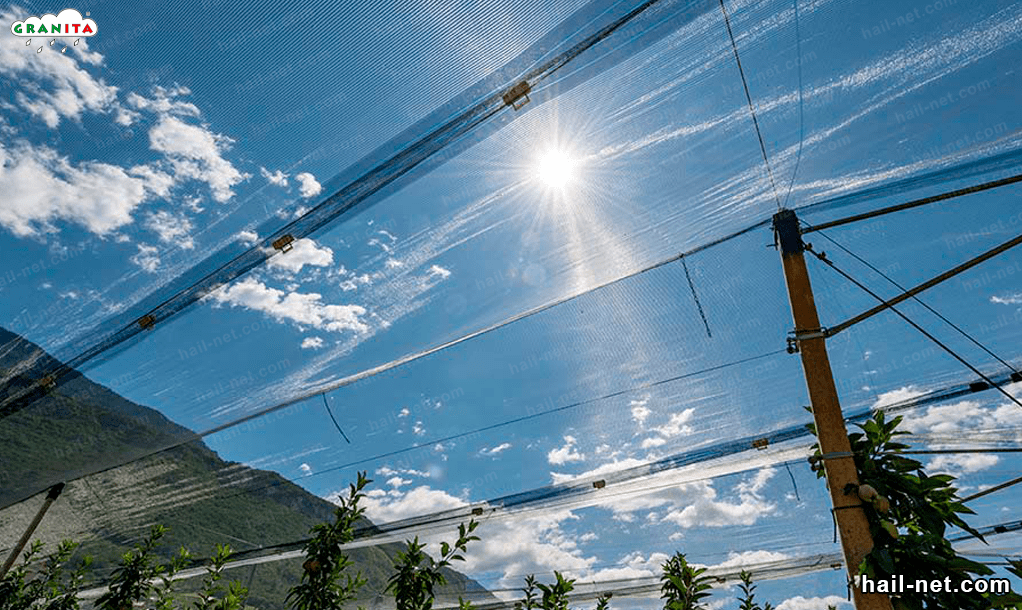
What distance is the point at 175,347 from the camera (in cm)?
468

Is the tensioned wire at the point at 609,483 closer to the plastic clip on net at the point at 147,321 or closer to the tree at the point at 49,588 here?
the tree at the point at 49,588

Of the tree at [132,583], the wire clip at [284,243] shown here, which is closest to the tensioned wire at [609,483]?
the tree at [132,583]

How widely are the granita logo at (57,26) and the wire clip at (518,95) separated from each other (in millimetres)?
2480

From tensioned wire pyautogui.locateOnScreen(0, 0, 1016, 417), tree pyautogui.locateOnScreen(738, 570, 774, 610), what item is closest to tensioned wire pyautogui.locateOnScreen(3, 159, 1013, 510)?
tensioned wire pyautogui.locateOnScreen(0, 0, 1016, 417)

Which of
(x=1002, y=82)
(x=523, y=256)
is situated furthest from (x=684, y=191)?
(x=1002, y=82)

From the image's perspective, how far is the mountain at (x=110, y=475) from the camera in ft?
17.7

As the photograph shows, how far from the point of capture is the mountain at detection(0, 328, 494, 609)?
540 centimetres

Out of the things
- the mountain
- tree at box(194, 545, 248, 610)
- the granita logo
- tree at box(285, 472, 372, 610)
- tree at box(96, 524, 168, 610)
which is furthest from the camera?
tree at box(96, 524, 168, 610)

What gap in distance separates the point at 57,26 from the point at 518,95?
274cm

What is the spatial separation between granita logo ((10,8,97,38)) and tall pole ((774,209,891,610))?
4.05 meters

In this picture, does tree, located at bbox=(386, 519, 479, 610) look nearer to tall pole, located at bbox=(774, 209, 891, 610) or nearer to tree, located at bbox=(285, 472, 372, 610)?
tree, located at bbox=(285, 472, 372, 610)

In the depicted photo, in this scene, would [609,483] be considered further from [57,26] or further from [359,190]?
[57,26]

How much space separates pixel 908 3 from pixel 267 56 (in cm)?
393

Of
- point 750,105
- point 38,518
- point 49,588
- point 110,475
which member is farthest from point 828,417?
point 38,518
